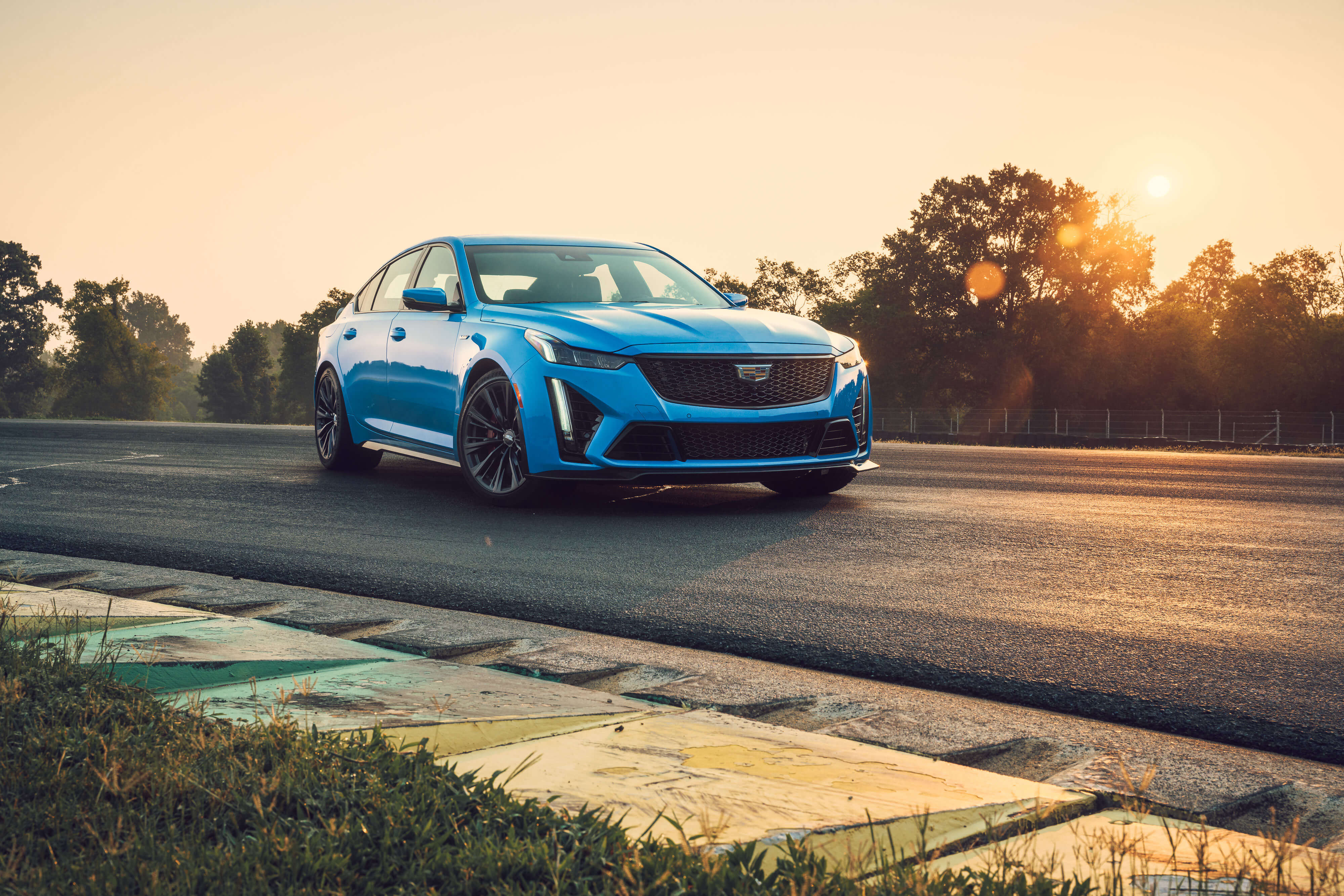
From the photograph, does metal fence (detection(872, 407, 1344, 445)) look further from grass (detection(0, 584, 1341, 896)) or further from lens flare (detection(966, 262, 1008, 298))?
grass (detection(0, 584, 1341, 896))

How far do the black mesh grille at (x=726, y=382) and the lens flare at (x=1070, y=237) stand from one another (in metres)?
51.2

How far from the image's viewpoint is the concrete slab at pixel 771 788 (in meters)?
2.07

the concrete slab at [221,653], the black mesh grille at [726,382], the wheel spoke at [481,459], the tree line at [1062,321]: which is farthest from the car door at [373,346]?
the tree line at [1062,321]

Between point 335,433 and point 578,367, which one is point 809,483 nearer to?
point 578,367

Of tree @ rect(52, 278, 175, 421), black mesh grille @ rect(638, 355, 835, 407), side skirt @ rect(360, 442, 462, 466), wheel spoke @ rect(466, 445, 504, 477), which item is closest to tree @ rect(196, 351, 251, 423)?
tree @ rect(52, 278, 175, 421)

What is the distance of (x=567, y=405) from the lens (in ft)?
21.9

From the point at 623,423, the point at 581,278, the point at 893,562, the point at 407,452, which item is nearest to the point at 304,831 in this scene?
the point at 893,562

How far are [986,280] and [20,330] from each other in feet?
244

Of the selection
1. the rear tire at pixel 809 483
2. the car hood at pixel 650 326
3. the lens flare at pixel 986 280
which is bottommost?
the rear tire at pixel 809 483

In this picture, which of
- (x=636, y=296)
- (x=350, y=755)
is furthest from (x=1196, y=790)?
(x=636, y=296)

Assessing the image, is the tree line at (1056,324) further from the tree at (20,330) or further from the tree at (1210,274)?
the tree at (20,330)

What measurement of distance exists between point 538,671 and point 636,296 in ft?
16.7

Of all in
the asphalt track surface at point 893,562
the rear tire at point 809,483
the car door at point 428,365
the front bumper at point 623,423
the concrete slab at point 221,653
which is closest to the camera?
the concrete slab at point 221,653

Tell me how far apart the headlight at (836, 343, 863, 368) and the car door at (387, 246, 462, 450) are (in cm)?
251
